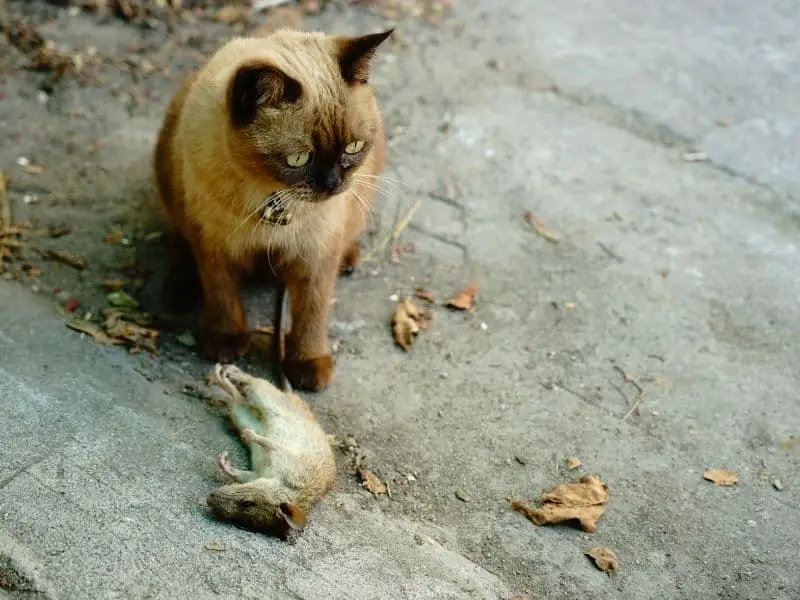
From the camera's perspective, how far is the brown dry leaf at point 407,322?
364cm

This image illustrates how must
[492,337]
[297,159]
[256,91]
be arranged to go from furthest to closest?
[492,337] → [297,159] → [256,91]

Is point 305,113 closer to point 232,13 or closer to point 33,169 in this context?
point 33,169

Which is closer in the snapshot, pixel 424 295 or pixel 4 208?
pixel 424 295

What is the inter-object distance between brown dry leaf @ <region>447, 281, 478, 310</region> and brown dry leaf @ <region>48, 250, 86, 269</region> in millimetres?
1601

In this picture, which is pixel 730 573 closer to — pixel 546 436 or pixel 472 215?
pixel 546 436

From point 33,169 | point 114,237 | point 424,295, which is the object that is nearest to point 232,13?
point 33,169

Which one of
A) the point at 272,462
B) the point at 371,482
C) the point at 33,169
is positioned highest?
the point at 33,169

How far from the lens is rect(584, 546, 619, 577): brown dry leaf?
2.79 m

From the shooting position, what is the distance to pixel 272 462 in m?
2.73

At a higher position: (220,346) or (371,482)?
(220,346)

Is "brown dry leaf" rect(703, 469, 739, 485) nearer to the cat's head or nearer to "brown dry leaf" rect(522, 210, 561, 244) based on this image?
"brown dry leaf" rect(522, 210, 561, 244)

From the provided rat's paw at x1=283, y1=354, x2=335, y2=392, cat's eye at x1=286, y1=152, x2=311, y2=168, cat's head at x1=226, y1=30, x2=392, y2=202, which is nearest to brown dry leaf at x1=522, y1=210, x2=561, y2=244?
rat's paw at x1=283, y1=354, x2=335, y2=392

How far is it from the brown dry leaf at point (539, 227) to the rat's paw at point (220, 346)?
157 centimetres

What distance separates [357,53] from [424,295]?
1.35 m
